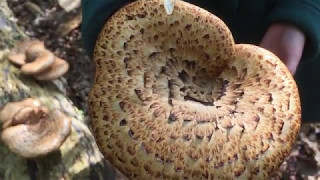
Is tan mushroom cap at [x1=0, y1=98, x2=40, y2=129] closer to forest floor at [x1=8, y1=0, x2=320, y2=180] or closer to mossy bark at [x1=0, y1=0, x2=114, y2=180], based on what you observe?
mossy bark at [x1=0, y1=0, x2=114, y2=180]

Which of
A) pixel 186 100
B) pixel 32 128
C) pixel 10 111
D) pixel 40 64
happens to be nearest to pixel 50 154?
pixel 32 128

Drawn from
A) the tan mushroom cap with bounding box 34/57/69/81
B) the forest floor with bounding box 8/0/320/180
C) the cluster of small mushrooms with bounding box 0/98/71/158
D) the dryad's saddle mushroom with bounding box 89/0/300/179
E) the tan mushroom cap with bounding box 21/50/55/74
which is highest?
the dryad's saddle mushroom with bounding box 89/0/300/179

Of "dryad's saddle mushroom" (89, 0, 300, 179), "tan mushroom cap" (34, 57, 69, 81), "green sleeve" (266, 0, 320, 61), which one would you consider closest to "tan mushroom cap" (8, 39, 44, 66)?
"tan mushroom cap" (34, 57, 69, 81)

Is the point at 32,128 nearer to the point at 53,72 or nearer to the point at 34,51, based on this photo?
the point at 53,72

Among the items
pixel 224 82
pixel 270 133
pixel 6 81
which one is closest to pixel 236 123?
pixel 270 133

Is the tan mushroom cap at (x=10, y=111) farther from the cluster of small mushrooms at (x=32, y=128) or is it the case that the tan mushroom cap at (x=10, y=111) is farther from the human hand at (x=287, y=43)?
the human hand at (x=287, y=43)

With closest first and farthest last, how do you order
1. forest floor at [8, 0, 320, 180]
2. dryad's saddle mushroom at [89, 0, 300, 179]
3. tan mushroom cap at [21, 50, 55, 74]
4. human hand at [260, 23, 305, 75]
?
dryad's saddle mushroom at [89, 0, 300, 179]
human hand at [260, 23, 305, 75]
tan mushroom cap at [21, 50, 55, 74]
forest floor at [8, 0, 320, 180]

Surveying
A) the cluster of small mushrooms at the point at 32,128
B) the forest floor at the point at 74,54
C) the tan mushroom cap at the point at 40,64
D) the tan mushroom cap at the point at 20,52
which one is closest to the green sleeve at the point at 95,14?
the cluster of small mushrooms at the point at 32,128
